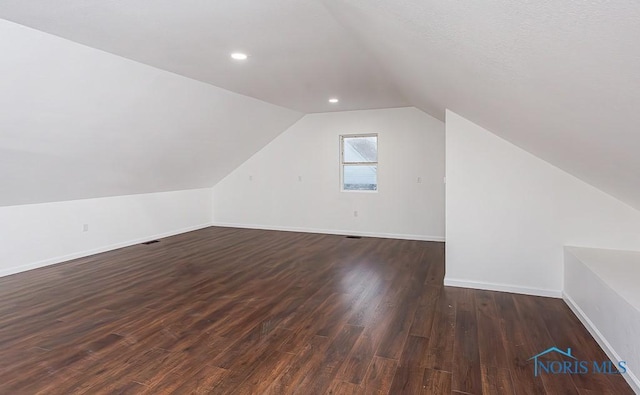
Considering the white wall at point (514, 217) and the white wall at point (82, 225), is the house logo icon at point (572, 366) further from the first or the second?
the white wall at point (82, 225)

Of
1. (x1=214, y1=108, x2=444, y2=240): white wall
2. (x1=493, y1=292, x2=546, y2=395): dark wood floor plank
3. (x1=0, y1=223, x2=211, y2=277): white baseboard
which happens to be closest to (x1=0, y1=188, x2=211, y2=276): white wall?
(x1=0, y1=223, x2=211, y2=277): white baseboard

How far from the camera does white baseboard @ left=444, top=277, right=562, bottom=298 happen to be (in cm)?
343

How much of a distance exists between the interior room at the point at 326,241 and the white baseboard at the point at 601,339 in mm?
21

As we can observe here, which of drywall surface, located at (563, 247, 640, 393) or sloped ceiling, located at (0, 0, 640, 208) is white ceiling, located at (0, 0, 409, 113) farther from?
drywall surface, located at (563, 247, 640, 393)

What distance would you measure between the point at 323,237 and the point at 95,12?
490 cm

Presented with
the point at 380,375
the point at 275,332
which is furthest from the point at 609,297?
the point at 275,332

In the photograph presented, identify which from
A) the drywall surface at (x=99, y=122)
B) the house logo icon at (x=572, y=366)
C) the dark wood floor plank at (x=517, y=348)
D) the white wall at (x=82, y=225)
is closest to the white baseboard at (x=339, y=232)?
the white wall at (x=82, y=225)

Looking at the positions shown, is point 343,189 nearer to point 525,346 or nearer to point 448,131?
point 448,131

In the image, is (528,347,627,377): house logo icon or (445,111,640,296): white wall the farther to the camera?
(445,111,640,296): white wall

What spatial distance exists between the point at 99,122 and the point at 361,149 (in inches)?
171

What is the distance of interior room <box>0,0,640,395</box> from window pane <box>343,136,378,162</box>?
0.80 m

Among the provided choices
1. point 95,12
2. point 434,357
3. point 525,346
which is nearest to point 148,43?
point 95,12

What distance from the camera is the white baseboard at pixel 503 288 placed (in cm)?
343

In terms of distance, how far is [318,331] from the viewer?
9.09 feet
